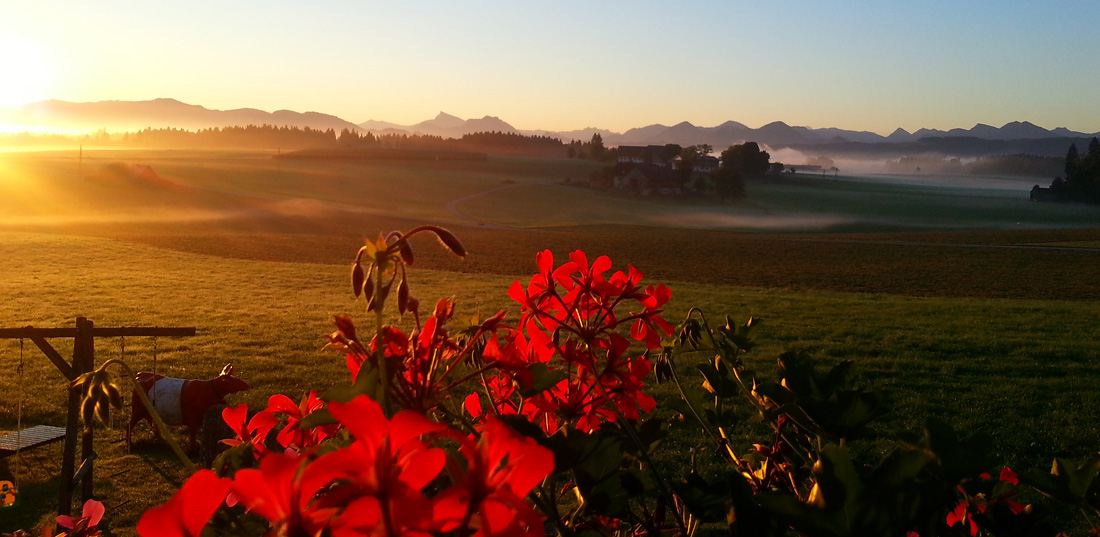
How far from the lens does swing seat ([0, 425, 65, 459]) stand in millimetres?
5844

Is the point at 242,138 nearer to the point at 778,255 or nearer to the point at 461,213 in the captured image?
the point at 461,213

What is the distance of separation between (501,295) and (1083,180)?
68.1m

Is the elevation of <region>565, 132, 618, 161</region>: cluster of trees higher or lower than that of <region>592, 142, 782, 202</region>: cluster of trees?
higher

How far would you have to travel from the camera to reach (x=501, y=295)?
15734mm

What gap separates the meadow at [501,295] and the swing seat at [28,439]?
32cm

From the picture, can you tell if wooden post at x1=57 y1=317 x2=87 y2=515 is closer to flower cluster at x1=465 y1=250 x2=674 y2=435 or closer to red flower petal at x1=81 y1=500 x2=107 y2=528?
red flower petal at x1=81 y1=500 x2=107 y2=528

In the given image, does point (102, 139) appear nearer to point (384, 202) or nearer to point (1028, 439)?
point (384, 202)

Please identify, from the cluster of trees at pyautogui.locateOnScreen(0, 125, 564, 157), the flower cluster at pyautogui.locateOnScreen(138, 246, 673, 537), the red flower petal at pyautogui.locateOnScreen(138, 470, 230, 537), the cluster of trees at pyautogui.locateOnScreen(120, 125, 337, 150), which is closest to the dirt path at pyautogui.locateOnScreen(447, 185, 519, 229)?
the flower cluster at pyautogui.locateOnScreen(138, 246, 673, 537)

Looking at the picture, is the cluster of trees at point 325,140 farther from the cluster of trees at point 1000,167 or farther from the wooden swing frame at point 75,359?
the wooden swing frame at point 75,359

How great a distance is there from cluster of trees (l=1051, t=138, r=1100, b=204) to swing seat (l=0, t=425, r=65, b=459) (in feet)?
245

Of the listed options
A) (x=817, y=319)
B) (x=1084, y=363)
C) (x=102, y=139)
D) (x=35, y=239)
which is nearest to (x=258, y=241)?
(x=35, y=239)

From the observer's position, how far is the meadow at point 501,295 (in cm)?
756

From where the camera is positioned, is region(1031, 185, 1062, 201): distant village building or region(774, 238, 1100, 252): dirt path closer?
region(774, 238, 1100, 252): dirt path

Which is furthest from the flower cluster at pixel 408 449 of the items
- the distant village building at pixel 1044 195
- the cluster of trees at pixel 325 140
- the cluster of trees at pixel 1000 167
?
the cluster of trees at pixel 1000 167
